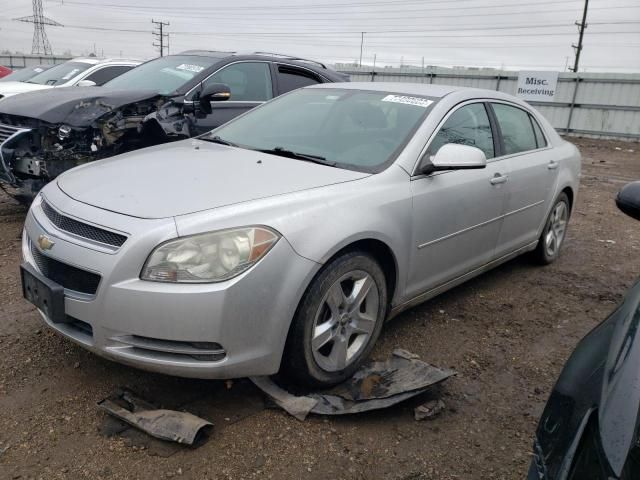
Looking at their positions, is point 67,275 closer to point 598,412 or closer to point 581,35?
point 598,412

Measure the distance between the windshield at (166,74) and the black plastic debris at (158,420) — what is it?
13.2ft

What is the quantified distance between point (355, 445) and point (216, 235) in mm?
1123

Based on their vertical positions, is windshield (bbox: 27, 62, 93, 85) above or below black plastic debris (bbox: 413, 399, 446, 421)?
above

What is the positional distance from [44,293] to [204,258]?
812 mm

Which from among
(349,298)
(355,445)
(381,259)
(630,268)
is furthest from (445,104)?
(630,268)

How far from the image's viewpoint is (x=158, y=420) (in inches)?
99.5

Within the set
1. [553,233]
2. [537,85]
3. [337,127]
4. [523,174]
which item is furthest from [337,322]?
[537,85]

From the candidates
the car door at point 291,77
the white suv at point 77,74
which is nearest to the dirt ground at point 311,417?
the car door at point 291,77

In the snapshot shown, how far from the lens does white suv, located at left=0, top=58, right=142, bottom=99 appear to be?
333 inches

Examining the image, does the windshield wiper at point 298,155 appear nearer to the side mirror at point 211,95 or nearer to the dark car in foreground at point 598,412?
the dark car in foreground at point 598,412

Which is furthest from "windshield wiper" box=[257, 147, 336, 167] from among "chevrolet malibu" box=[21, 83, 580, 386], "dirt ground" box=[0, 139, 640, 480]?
"dirt ground" box=[0, 139, 640, 480]

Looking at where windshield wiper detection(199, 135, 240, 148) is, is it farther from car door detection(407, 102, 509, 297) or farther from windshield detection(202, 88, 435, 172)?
car door detection(407, 102, 509, 297)

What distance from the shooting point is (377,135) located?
352 centimetres

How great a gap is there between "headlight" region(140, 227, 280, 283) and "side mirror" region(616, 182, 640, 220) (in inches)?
59.9
